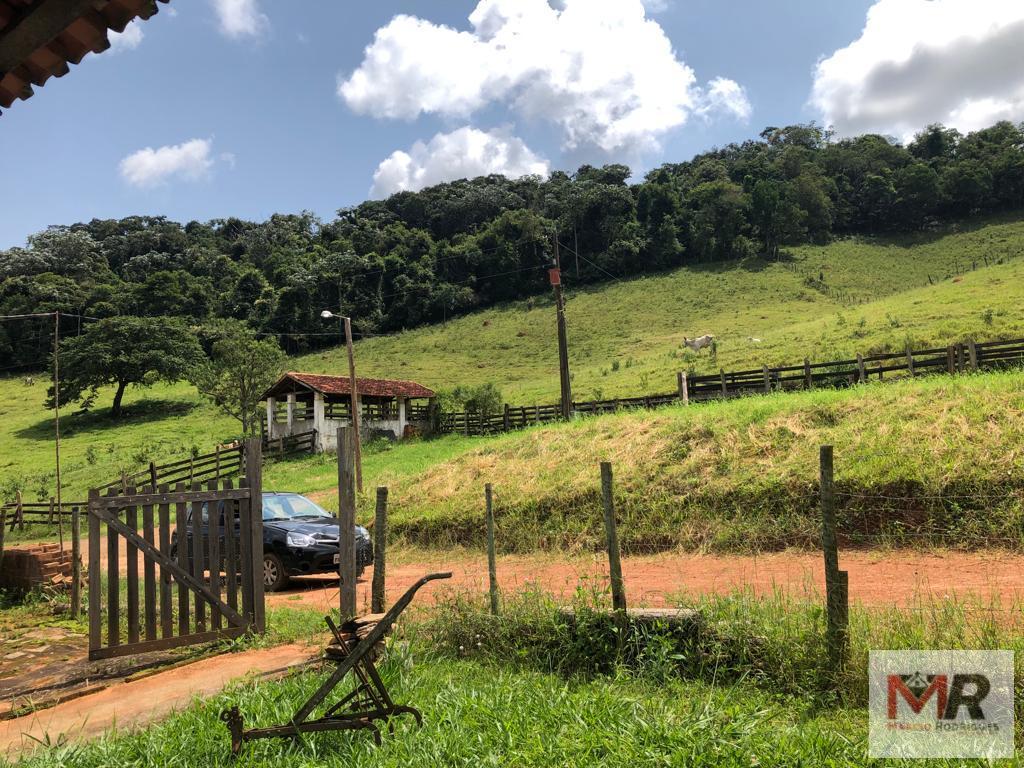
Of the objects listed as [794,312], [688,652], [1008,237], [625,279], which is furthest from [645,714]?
[1008,237]

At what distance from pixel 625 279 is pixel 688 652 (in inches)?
2907

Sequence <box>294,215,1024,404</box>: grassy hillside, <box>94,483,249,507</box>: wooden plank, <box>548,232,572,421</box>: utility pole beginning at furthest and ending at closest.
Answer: <box>294,215,1024,404</box>: grassy hillside, <box>548,232,572,421</box>: utility pole, <box>94,483,249,507</box>: wooden plank

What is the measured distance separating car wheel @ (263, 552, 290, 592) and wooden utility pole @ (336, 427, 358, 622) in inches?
175

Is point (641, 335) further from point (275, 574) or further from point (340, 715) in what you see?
point (340, 715)

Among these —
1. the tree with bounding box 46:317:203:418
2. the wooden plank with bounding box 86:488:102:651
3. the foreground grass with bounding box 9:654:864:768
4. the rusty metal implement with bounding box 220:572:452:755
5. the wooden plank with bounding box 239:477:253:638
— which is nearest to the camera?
the foreground grass with bounding box 9:654:864:768

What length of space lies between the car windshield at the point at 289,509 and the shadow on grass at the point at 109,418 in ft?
144

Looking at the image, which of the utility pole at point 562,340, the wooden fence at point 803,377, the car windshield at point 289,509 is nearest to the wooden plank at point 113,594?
the car windshield at point 289,509

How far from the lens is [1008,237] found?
224ft

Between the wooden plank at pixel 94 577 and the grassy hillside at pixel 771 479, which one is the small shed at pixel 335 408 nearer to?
the grassy hillside at pixel 771 479

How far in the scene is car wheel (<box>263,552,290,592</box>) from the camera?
34.7 ft

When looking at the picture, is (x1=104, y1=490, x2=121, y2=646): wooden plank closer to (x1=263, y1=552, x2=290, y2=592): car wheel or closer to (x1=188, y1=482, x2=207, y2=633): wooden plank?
(x1=188, y1=482, x2=207, y2=633): wooden plank

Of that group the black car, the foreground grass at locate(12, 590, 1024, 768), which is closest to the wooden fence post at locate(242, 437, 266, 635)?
the foreground grass at locate(12, 590, 1024, 768)

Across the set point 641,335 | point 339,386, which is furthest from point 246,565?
point 641,335

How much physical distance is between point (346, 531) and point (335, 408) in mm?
31991
